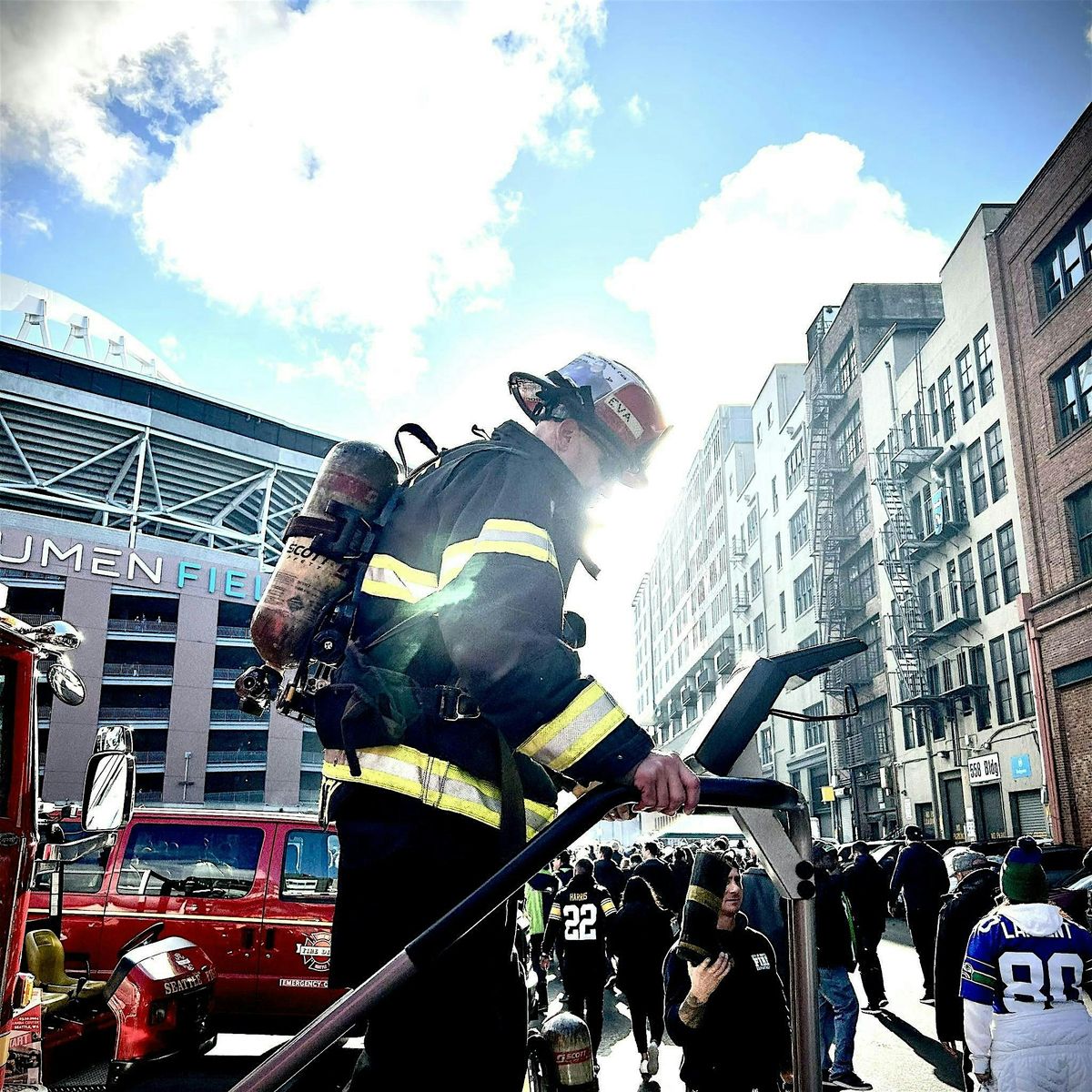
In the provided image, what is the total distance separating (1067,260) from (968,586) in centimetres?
1118

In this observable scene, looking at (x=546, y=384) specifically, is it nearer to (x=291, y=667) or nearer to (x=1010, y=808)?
(x=291, y=667)

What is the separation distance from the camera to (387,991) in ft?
5.98

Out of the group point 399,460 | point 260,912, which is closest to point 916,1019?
point 260,912

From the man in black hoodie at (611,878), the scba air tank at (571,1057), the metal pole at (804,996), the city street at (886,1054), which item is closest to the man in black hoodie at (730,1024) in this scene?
the scba air tank at (571,1057)

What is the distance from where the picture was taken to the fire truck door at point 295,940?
31.6 ft

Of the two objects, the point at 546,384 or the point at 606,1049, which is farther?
the point at 606,1049

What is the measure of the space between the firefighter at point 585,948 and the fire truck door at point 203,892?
329cm

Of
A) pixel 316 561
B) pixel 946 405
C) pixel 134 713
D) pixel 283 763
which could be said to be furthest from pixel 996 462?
pixel 134 713

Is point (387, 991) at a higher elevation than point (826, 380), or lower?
lower

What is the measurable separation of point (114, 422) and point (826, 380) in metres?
46.0

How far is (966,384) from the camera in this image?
34094mm

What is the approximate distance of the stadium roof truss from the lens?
64.1m

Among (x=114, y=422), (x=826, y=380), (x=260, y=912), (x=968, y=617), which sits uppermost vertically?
(x=114, y=422)

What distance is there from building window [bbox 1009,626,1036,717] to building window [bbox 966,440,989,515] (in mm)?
4643
